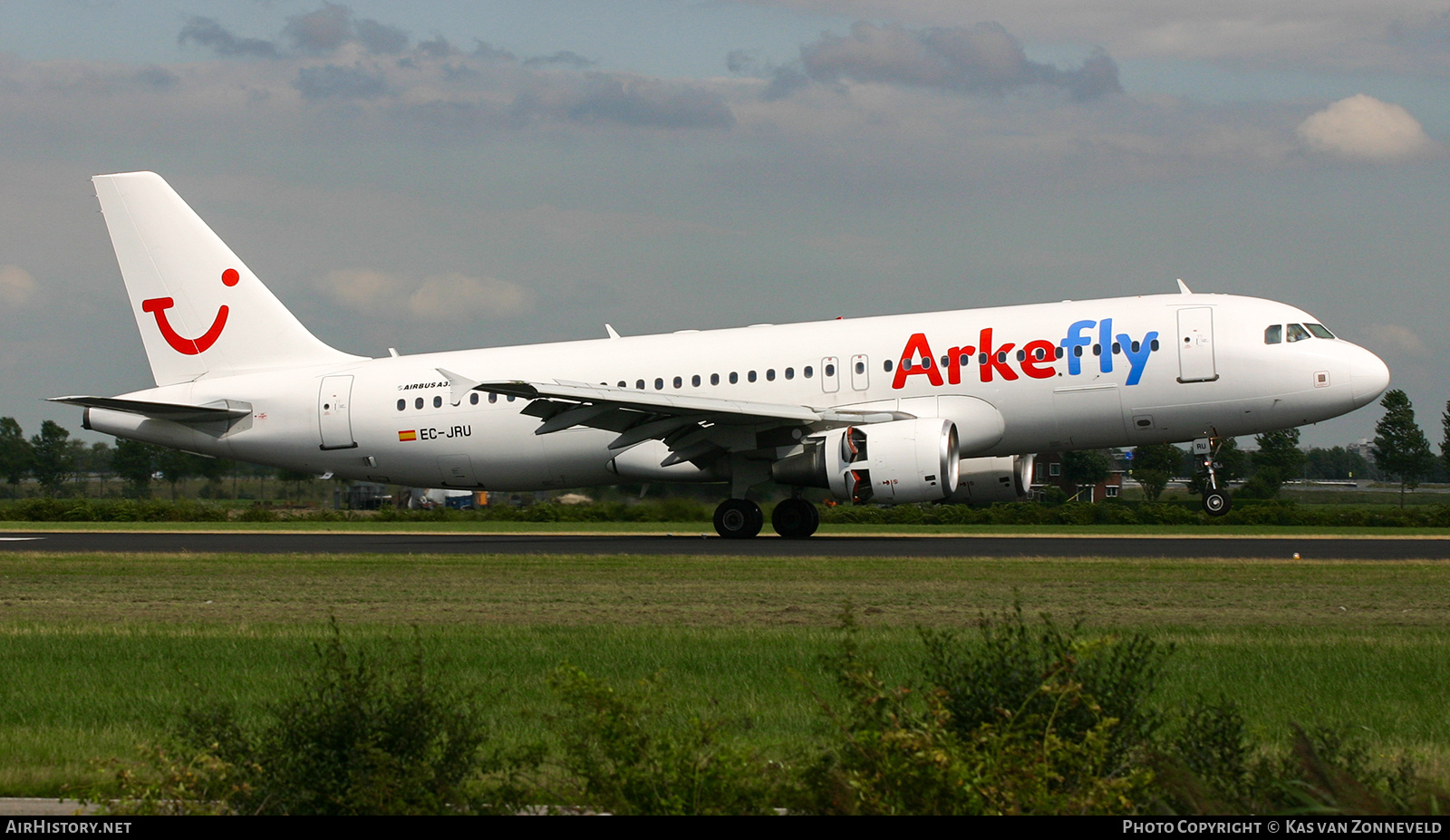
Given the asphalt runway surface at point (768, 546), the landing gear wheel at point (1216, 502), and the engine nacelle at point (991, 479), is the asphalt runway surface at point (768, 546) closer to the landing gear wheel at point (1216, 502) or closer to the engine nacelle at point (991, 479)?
the landing gear wheel at point (1216, 502)

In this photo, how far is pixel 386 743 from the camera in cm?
585

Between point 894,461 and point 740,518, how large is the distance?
14.4 ft

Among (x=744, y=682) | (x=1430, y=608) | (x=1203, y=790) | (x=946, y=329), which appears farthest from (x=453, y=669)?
(x=946, y=329)

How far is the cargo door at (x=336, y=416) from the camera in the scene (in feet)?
99.0

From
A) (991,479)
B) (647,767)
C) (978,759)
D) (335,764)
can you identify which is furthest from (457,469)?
(978,759)

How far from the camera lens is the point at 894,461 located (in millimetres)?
24594

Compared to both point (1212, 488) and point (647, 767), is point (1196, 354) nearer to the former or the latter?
point (1212, 488)

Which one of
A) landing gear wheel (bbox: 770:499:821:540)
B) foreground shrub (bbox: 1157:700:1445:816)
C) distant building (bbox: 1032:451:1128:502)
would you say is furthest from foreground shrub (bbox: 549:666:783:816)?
distant building (bbox: 1032:451:1128:502)

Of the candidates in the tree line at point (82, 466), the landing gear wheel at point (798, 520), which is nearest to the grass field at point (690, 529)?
the landing gear wheel at point (798, 520)

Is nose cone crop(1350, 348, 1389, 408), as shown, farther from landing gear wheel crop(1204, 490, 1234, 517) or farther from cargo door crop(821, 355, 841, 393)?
cargo door crop(821, 355, 841, 393)

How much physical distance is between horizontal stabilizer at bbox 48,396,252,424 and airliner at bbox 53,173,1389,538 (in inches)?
2.2

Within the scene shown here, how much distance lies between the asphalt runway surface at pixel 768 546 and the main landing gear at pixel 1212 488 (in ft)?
2.41

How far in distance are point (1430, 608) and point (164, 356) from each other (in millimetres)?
26504

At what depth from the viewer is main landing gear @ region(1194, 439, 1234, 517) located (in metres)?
26.3
